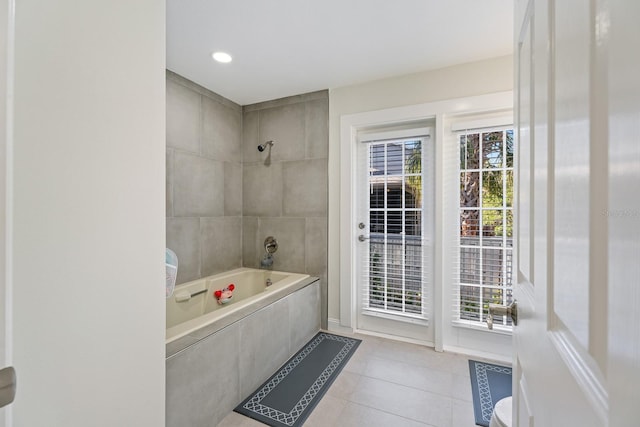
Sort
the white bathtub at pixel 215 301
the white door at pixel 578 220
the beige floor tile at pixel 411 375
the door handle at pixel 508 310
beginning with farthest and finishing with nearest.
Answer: the beige floor tile at pixel 411 375 → the white bathtub at pixel 215 301 → the door handle at pixel 508 310 → the white door at pixel 578 220

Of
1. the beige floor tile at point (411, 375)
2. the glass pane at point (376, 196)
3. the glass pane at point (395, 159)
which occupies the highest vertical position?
the glass pane at point (395, 159)

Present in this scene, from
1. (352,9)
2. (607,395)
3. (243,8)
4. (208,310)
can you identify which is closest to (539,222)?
(607,395)

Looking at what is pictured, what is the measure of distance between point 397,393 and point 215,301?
1.76 meters

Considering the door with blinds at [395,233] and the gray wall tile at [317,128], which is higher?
the gray wall tile at [317,128]

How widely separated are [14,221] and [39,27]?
46 centimetres

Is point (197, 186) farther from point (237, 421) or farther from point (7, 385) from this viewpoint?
point (7, 385)

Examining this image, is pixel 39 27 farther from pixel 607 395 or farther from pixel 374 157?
pixel 374 157

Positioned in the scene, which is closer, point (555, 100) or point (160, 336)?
point (555, 100)

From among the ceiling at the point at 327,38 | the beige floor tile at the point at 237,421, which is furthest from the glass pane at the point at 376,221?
the beige floor tile at the point at 237,421

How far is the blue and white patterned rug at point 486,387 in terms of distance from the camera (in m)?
1.70

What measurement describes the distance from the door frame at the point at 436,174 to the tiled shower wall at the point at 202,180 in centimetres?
124

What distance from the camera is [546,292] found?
498 millimetres

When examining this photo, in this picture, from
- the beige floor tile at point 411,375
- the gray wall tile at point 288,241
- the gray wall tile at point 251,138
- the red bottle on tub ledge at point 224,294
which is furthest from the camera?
the gray wall tile at point 251,138

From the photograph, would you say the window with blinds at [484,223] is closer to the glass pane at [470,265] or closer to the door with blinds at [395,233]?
the glass pane at [470,265]
